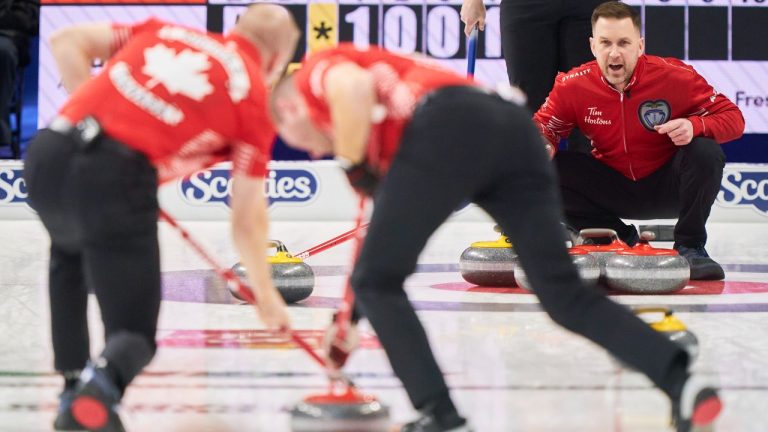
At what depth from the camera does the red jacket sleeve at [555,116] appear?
5129 mm

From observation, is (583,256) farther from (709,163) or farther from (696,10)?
(696,10)

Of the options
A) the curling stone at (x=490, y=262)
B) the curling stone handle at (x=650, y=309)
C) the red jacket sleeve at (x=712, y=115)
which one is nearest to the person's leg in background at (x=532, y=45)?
the red jacket sleeve at (x=712, y=115)

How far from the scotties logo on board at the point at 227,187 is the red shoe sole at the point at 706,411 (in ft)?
19.2

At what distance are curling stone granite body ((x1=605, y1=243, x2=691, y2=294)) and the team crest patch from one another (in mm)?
631

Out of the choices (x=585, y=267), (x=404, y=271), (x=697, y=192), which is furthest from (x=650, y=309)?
(x=697, y=192)

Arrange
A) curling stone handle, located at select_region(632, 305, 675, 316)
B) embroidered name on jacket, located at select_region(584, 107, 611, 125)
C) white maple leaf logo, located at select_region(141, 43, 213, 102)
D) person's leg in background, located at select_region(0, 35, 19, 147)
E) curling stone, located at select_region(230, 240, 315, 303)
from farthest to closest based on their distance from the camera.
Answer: person's leg in background, located at select_region(0, 35, 19, 147), embroidered name on jacket, located at select_region(584, 107, 611, 125), curling stone, located at select_region(230, 240, 315, 303), curling stone handle, located at select_region(632, 305, 675, 316), white maple leaf logo, located at select_region(141, 43, 213, 102)

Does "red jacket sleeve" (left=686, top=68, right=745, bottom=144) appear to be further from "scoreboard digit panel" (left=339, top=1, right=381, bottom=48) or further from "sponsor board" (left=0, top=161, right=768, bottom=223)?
"scoreboard digit panel" (left=339, top=1, right=381, bottom=48)

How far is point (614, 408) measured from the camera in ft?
9.48

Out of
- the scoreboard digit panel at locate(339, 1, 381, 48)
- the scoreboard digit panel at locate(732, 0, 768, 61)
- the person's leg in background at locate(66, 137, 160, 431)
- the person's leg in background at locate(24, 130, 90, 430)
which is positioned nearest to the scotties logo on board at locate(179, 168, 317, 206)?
the scoreboard digit panel at locate(339, 1, 381, 48)

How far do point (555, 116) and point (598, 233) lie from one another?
487mm

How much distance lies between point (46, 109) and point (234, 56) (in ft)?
19.8

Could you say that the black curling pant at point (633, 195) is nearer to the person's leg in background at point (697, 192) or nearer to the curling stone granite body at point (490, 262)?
the person's leg in background at point (697, 192)

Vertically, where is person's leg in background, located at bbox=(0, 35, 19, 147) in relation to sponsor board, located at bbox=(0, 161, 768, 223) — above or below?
above

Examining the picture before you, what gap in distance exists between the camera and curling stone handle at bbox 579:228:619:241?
16.0 feet
